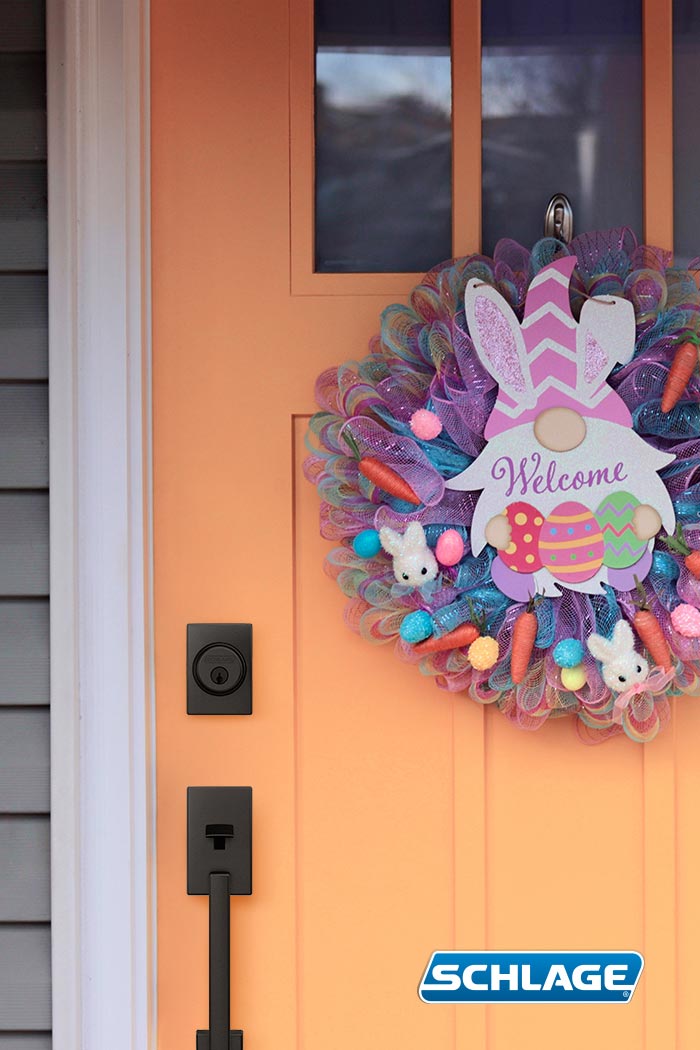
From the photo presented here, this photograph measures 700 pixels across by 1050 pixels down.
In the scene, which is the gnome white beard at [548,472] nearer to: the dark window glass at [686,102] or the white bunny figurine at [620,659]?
the white bunny figurine at [620,659]

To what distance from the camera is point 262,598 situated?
1273mm

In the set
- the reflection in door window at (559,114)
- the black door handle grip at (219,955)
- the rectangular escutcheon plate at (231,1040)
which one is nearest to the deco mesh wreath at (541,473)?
the reflection in door window at (559,114)

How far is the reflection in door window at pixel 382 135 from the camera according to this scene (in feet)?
4.16

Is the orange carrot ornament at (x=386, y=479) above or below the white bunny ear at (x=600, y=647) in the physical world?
above

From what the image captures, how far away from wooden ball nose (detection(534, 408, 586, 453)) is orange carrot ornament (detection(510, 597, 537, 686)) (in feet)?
0.69

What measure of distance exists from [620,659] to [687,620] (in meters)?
0.09

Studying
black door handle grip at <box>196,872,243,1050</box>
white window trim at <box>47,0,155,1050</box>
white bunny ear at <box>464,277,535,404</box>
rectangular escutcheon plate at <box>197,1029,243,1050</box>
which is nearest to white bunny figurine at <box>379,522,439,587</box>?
white bunny ear at <box>464,277,535,404</box>

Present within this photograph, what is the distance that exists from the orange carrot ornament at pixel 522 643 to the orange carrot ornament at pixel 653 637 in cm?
13

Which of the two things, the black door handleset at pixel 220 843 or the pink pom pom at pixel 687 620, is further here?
the black door handleset at pixel 220 843

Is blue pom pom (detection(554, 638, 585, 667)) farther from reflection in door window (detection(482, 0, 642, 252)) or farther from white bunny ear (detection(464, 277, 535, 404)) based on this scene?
reflection in door window (detection(482, 0, 642, 252))

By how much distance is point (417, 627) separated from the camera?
118 cm

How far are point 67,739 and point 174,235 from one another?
2.16 ft

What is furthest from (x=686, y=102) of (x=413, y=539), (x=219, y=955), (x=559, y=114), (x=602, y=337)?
(x=219, y=955)

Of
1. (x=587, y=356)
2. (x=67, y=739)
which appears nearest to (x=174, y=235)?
(x=587, y=356)
